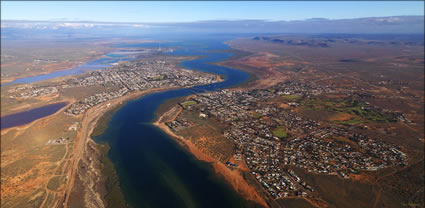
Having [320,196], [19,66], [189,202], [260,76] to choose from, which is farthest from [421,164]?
[19,66]

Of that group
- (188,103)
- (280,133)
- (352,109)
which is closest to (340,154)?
(280,133)

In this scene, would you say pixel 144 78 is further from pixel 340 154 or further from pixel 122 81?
pixel 340 154

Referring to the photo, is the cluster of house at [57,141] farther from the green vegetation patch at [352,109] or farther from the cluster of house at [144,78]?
the green vegetation patch at [352,109]

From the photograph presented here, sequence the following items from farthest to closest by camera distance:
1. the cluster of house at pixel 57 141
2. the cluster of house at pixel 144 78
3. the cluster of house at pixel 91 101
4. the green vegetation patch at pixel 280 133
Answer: the cluster of house at pixel 144 78, the cluster of house at pixel 91 101, the green vegetation patch at pixel 280 133, the cluster of house at pixel 57 141

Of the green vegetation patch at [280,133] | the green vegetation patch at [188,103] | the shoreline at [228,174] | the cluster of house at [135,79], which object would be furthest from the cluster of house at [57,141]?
the green vegetation patch at [280,133]

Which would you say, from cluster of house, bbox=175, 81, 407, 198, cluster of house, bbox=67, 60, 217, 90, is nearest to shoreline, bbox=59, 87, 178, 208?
cluster of house, bbox=67, 60, 217, 90
